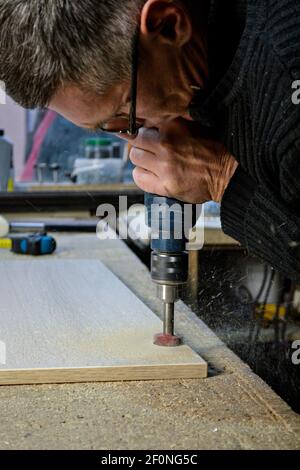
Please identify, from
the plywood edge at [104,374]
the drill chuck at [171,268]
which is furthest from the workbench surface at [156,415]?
the drill chuck at [171,268]

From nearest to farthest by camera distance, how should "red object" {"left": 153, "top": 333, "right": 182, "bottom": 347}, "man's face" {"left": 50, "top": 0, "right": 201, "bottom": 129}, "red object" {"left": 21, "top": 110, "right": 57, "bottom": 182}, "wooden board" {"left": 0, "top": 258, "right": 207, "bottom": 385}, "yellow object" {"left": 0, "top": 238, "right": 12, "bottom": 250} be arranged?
"man's face" {"left": 50, "top": 0, "right": 201, "bottom": 129}, "wooden board" {"left": 0, "top": 258, "right": 207, "bottom": 385}, "red object" {"left": 153, "top": 333, "right": 182, "bottom": 347}, "yellow object" {"left": 0, "top": 238, "right": 12, "bottom": 250}, "red object" {"left": 21, "top": 110, "right": 57, "bottom": 182}

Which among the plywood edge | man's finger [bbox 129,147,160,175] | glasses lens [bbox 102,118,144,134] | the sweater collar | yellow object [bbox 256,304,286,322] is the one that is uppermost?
the sweater collar

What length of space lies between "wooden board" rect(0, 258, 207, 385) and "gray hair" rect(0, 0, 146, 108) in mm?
389

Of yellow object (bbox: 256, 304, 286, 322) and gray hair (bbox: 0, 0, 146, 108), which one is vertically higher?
gray hair (bbox: 0, 0, 146, 108)

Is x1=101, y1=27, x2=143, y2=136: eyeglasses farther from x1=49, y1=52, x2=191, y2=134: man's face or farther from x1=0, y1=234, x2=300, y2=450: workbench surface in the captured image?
x1=0, y1=234, x2=300, y2=450: workbench surface

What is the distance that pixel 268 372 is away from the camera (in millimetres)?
1368

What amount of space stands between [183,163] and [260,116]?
13.2 inches

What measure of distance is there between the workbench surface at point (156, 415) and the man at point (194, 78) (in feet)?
0.68

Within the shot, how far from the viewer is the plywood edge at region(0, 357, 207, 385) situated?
3.31 ft

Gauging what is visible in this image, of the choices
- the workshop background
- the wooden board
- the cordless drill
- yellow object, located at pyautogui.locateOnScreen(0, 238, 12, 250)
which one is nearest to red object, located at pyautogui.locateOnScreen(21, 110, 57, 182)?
the workshop background

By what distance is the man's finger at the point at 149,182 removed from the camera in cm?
118

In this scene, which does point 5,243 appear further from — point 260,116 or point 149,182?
point 260,116

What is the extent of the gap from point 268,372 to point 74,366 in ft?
1.59

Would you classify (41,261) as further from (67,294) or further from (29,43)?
(29,43)
